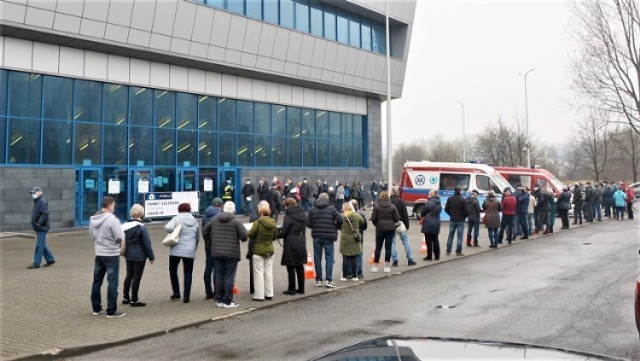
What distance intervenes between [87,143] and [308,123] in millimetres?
12907

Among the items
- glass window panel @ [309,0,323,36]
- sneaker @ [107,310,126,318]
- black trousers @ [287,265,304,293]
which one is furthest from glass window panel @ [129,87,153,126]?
sneaker @ [107,310,126,318]

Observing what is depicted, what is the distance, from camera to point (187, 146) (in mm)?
25469

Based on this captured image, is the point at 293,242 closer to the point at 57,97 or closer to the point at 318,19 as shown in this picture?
the point at 57,97

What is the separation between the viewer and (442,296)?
10.1 metres

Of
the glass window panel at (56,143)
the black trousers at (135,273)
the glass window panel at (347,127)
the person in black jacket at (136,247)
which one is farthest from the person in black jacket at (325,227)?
the glass window panel at (347,127)

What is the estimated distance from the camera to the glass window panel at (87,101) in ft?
70.1

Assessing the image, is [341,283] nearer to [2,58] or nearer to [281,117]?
[2,58]

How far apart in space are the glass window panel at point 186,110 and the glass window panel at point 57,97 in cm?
498

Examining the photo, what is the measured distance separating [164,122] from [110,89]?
282cm

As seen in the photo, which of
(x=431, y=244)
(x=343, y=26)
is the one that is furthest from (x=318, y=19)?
(x=431, y=244)

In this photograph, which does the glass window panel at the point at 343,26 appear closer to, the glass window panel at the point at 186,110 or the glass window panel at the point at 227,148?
the glass window panel at the point at 227,148

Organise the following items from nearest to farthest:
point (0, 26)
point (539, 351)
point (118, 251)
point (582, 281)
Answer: point (539, 351) → point (118, 251) → point (582, 281) → point (0, 26)

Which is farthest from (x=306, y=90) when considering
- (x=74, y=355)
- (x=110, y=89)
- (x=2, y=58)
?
(x=74, y=355)

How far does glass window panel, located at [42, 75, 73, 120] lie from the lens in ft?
67.2
